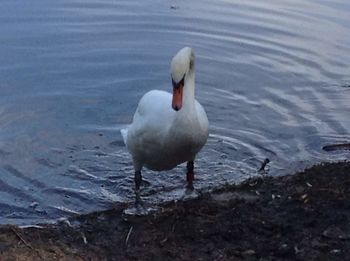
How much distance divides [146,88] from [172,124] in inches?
149

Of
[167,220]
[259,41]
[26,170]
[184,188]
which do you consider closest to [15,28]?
[259,41]

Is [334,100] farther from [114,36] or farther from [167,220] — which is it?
[167,220]

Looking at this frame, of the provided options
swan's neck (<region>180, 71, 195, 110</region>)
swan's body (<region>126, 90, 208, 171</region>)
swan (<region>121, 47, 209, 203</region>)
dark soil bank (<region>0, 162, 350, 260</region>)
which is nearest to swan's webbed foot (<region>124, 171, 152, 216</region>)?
swan (<region>121, 47, 209, 203</region>)

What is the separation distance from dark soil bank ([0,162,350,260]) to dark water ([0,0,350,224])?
0.97 metres

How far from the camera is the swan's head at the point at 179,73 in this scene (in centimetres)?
713

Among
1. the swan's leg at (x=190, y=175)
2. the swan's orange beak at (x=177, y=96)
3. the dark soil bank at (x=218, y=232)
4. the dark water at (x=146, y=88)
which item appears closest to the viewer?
the dark soil bank at (x=218, y=232)

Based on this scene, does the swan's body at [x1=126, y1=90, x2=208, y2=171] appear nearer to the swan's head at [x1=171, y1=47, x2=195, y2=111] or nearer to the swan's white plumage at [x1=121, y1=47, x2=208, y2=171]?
the swan's white plumage at [x1=121, y1=47, x2=208, y2=171]

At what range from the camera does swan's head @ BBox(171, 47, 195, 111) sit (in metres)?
7.13

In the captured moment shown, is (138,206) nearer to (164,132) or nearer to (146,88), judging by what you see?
(164,132)

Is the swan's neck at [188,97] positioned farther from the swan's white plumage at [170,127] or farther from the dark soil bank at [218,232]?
the dark soil bank at [218,232]

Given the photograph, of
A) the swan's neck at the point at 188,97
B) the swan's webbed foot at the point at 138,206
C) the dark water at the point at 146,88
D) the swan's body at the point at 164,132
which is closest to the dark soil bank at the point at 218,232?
the swan's webbed foot at the point at 138,206

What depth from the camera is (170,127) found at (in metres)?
7.36

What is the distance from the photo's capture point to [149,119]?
7500 millimetres

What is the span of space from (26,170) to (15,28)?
490 cm
